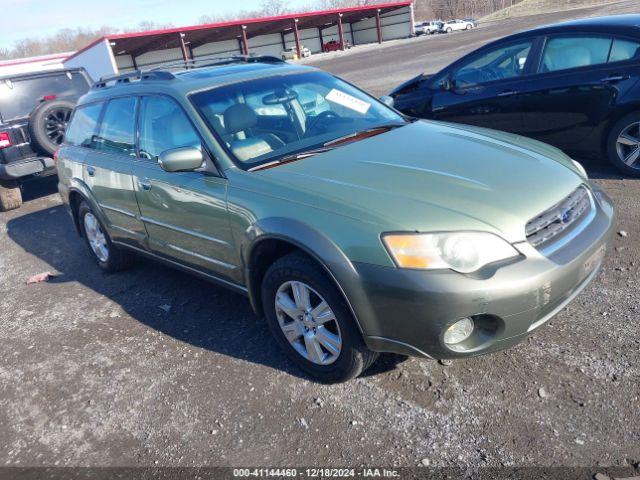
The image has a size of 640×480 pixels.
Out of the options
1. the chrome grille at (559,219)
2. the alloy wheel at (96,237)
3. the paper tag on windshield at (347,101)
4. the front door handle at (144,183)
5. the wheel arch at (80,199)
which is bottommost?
the alloy wheel at (96,237)

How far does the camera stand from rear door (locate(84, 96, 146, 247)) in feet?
13.6

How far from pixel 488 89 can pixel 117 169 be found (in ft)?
13.4

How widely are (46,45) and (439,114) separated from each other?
122 metres

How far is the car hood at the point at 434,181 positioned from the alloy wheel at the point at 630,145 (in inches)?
89.2

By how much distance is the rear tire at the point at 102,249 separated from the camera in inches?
197

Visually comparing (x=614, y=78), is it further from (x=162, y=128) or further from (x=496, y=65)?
(x=162, y=128)

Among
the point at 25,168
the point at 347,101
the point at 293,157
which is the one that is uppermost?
the point at 347,101

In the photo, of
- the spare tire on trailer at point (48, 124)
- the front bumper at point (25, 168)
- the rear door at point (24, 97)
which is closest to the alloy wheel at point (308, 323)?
the spare tire on trailer at point (48, 124)

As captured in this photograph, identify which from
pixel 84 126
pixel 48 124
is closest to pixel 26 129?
pixel 48 124

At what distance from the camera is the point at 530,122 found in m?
5.77

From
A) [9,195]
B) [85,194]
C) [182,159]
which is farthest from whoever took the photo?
[9,195]

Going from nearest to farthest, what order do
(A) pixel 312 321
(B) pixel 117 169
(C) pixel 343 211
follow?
(C) pixel 343 211
(A) pixel 312 321
(B) pixel 117 169

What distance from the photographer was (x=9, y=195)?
805 centimetres

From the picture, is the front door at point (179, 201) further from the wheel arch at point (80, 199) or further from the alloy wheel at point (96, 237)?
the alloy wheel at point (96, 237)
